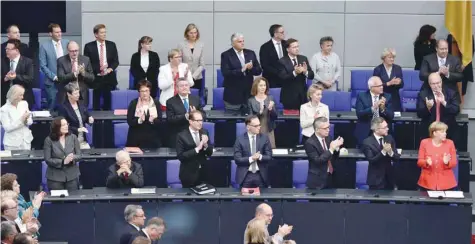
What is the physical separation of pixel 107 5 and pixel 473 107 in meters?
5.58

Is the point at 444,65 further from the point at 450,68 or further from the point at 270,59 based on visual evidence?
the point at 270,59

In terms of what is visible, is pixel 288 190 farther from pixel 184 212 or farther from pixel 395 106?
pixel 395 106

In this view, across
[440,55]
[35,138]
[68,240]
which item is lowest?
[68,240]

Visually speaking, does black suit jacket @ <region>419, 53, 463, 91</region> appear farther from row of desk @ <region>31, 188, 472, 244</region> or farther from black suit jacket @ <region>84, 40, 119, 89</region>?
black suit jacket @ <region>84, 40, 119, 89</region>

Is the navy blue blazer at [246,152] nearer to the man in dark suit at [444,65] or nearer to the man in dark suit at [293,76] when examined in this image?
the man in dark suit at [293,76]

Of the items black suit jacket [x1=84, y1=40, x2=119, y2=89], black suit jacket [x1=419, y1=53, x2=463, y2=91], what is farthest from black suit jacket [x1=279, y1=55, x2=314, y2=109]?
black suit jacket [x1=84, y1=40, x2=119, y2=89]

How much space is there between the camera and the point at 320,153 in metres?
13.9

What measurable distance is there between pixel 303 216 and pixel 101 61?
168 inches

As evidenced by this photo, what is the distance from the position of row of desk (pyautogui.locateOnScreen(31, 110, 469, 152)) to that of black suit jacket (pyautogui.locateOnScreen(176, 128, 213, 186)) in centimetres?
166

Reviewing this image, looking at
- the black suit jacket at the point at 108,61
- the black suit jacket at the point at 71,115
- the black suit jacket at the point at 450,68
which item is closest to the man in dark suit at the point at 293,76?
the black suit jacket at the point at 450,68

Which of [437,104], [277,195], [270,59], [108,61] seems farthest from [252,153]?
[108,61]

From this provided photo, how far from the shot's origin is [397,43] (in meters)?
17.8

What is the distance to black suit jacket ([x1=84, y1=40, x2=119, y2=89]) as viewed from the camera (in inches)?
645

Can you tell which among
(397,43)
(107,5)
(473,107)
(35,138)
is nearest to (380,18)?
(397,43)
